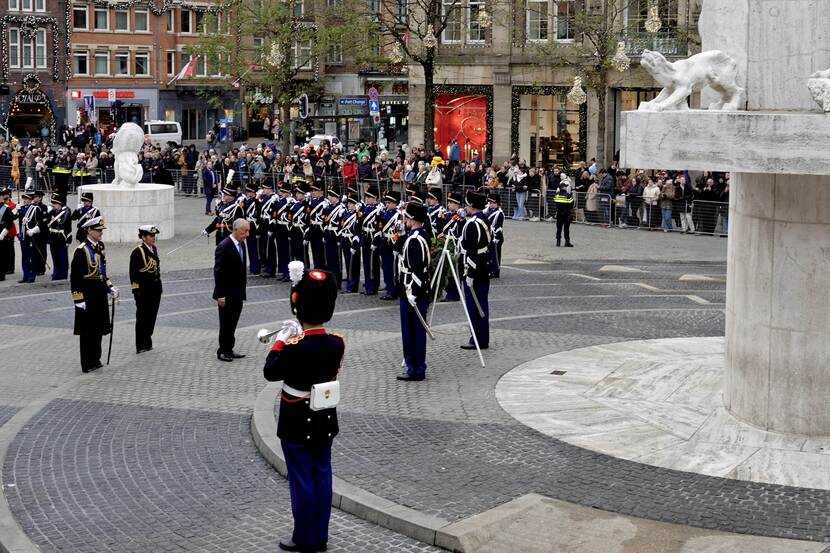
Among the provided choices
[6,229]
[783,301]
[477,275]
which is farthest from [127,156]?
[783,301]

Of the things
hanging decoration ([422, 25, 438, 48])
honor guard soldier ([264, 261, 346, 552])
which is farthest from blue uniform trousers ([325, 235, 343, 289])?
hanging decoration ([422, 25, 438, 48])

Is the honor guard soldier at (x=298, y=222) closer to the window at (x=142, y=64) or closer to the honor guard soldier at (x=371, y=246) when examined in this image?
the honor guard soldier at (x=371, y=246)

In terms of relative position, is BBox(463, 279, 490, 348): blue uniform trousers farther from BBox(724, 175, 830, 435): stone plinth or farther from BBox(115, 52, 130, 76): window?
BBox(115, 52, 130, 76): window

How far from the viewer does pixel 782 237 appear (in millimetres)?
12453

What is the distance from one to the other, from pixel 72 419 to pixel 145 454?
1.84 meters

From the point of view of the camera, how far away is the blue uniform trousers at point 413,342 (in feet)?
51.9

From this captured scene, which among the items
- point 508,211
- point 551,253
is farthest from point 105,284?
point 508,211

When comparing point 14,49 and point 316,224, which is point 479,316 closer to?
point 316,224

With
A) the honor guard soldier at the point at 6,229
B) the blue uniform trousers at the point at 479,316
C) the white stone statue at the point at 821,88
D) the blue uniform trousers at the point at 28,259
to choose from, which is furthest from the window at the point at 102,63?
the white stone statue at the point at 821,88

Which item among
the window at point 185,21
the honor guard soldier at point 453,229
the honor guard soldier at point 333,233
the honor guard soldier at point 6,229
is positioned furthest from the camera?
the window at point 185,21

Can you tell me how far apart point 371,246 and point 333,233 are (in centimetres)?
112

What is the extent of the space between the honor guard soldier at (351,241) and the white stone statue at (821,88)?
1319 cm

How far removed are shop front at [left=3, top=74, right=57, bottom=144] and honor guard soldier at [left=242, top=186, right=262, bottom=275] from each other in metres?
49.8

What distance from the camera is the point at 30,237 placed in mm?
25562
